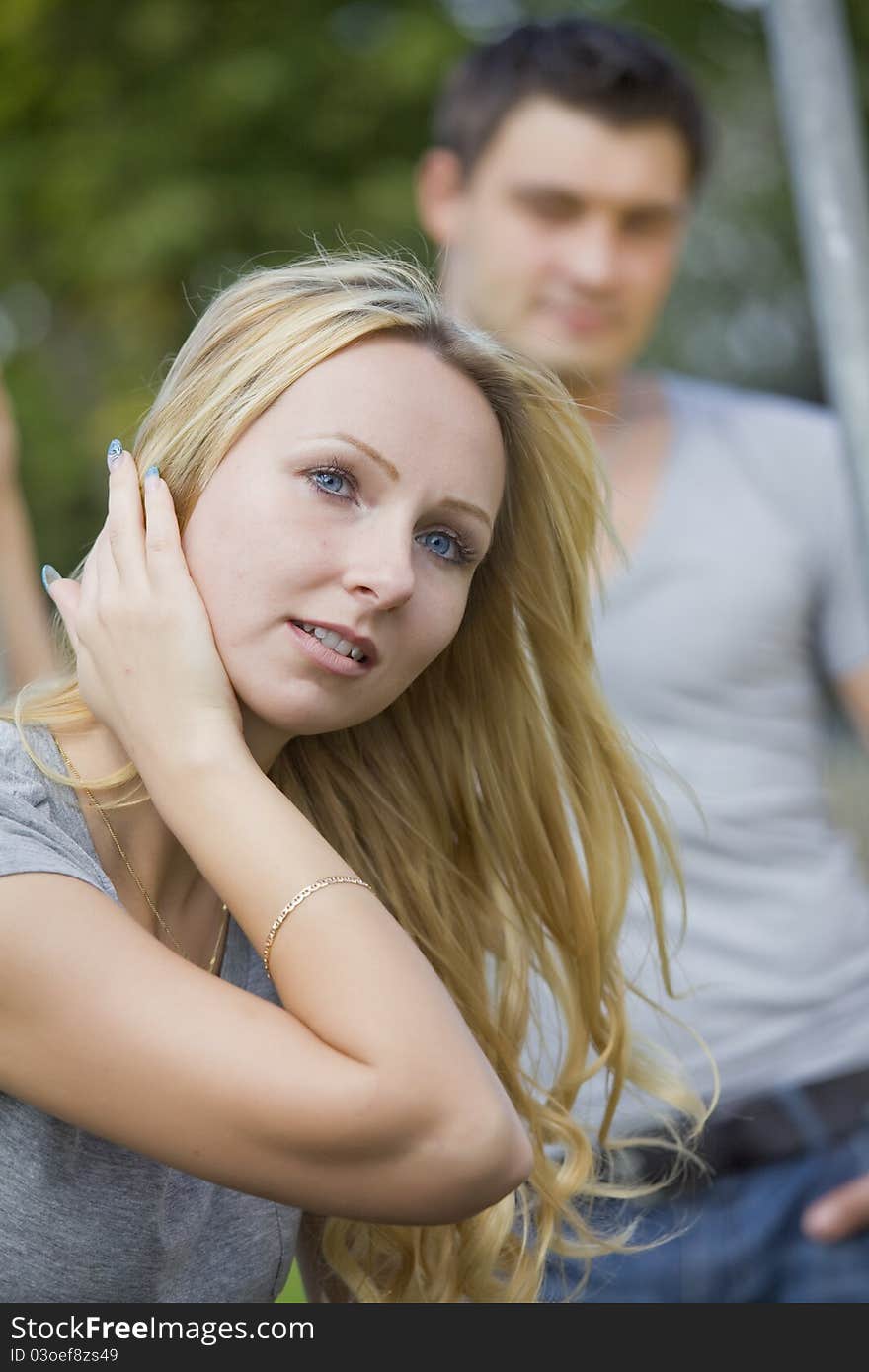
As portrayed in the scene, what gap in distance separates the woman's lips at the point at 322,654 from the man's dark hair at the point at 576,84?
1842 millimetres

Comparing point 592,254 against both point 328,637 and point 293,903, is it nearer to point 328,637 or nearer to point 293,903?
point 328,637

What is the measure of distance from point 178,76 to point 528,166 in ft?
27.5

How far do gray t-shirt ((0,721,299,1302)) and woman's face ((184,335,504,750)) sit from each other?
10.7 inches

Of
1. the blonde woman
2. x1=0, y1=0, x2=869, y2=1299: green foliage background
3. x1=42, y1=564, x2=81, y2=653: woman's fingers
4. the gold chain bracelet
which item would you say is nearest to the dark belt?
the blonde woman

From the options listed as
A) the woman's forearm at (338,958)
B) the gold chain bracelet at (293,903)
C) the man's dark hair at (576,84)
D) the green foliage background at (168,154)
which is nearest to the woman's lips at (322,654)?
the woman's forearm at (338,958)

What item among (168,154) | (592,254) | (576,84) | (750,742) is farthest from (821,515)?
(168,154)

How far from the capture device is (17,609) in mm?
3344

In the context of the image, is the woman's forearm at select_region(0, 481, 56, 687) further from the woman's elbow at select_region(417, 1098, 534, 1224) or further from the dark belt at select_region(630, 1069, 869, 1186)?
the woman's elbow at select_region(417, 1098, 534, 1224)

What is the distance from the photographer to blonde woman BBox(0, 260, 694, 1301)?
1.62 metres

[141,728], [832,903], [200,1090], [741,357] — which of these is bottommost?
[741,357]

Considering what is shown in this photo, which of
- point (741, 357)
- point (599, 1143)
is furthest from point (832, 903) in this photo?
point (741, 357)

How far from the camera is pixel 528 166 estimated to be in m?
3.27
